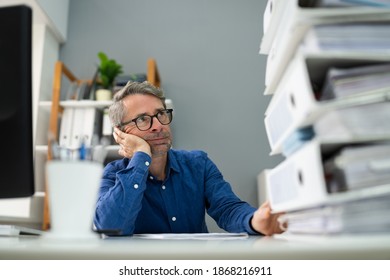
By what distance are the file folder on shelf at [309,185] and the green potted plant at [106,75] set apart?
7.05ft

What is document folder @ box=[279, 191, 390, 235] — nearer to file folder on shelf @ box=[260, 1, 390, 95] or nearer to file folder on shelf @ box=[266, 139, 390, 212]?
file folder on shelf @ box=[266, 139, 390, 212]

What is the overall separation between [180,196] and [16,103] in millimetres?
857

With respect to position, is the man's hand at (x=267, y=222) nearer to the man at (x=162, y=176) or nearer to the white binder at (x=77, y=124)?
the man at (x=162, y=176)

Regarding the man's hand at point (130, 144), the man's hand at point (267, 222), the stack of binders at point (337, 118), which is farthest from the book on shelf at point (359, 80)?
the man's hand at point (130, 144)

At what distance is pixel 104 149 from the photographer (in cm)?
58

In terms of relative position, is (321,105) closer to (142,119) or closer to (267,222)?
(267,222)

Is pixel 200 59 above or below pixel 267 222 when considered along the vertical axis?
above

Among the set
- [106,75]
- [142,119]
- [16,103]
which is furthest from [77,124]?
[16,103]

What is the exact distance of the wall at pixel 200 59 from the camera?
281cm

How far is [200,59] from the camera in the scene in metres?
2.99

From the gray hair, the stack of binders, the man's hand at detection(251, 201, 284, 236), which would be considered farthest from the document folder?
the gray hair

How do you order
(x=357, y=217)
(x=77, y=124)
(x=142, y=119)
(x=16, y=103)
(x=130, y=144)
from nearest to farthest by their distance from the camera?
(x=357, y=217)
(x=16, y=103)
(x=130, y=144)
(x=142, y=119)
(x=77, y=124)

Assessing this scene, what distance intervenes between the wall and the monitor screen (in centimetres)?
216

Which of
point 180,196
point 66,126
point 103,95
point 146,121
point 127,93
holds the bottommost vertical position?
point 180,196
